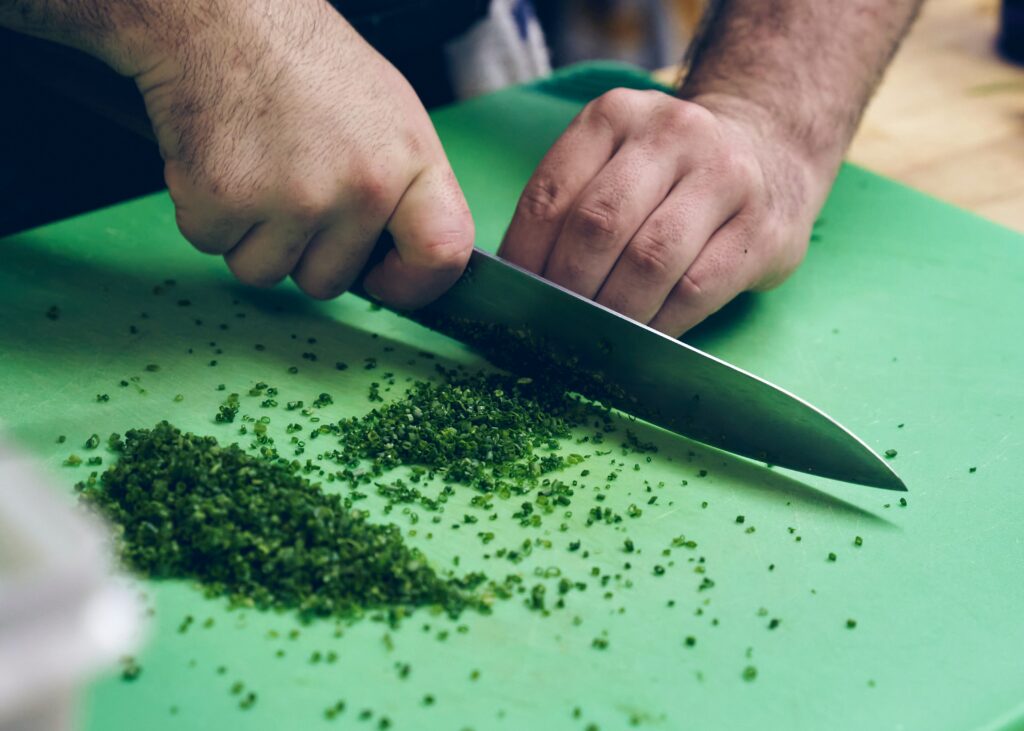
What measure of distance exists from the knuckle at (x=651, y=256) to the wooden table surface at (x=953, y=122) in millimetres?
869

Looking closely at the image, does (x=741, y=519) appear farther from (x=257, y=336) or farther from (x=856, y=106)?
(x=856, y=106)

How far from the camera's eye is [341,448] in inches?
48.6

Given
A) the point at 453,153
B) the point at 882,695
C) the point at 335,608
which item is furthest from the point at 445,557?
the point at 453,153

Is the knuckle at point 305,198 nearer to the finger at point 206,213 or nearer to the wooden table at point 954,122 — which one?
the finger at point 206,213

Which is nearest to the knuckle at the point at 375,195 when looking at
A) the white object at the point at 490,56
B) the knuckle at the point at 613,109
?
the knuckle at the point at 613,109

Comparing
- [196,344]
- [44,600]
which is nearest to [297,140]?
[196,344]

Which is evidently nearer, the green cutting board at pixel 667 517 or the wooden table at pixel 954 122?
the green cutting board at pixel 667 517

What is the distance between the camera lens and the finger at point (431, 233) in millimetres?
1303

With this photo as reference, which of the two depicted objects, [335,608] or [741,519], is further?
[741,519]

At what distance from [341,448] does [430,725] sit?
0.42 metres

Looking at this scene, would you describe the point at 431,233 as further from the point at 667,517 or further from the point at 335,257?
the point at 667,517

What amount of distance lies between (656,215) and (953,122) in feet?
3.76

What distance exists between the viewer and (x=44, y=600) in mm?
469

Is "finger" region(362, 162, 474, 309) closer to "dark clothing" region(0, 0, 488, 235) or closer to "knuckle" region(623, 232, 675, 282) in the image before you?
"knuckle" region(623, 232, 675, 282)
